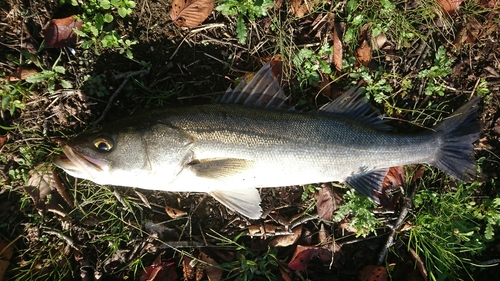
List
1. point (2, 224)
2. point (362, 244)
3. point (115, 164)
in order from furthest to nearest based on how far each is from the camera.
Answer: point (362, 244), point (2, 224), point (115, 164)

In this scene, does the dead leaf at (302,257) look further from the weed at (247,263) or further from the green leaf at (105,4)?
the green leaf at (105,4)

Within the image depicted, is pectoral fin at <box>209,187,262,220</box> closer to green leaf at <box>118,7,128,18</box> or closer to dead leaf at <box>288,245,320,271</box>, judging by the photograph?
dead leaf at <box>288,245,320,271</box>

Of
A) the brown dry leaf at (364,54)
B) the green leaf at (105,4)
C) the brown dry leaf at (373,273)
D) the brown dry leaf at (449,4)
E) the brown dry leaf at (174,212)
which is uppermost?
the brown dry leaf at (449,4)

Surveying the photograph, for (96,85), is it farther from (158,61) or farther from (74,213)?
(74,213)

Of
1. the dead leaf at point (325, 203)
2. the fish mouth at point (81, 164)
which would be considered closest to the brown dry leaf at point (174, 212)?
the fish mouth at point (81, 164)

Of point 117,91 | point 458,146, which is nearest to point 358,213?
point 458,146

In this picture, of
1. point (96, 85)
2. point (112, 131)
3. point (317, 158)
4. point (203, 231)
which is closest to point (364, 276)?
point (317, 158)
